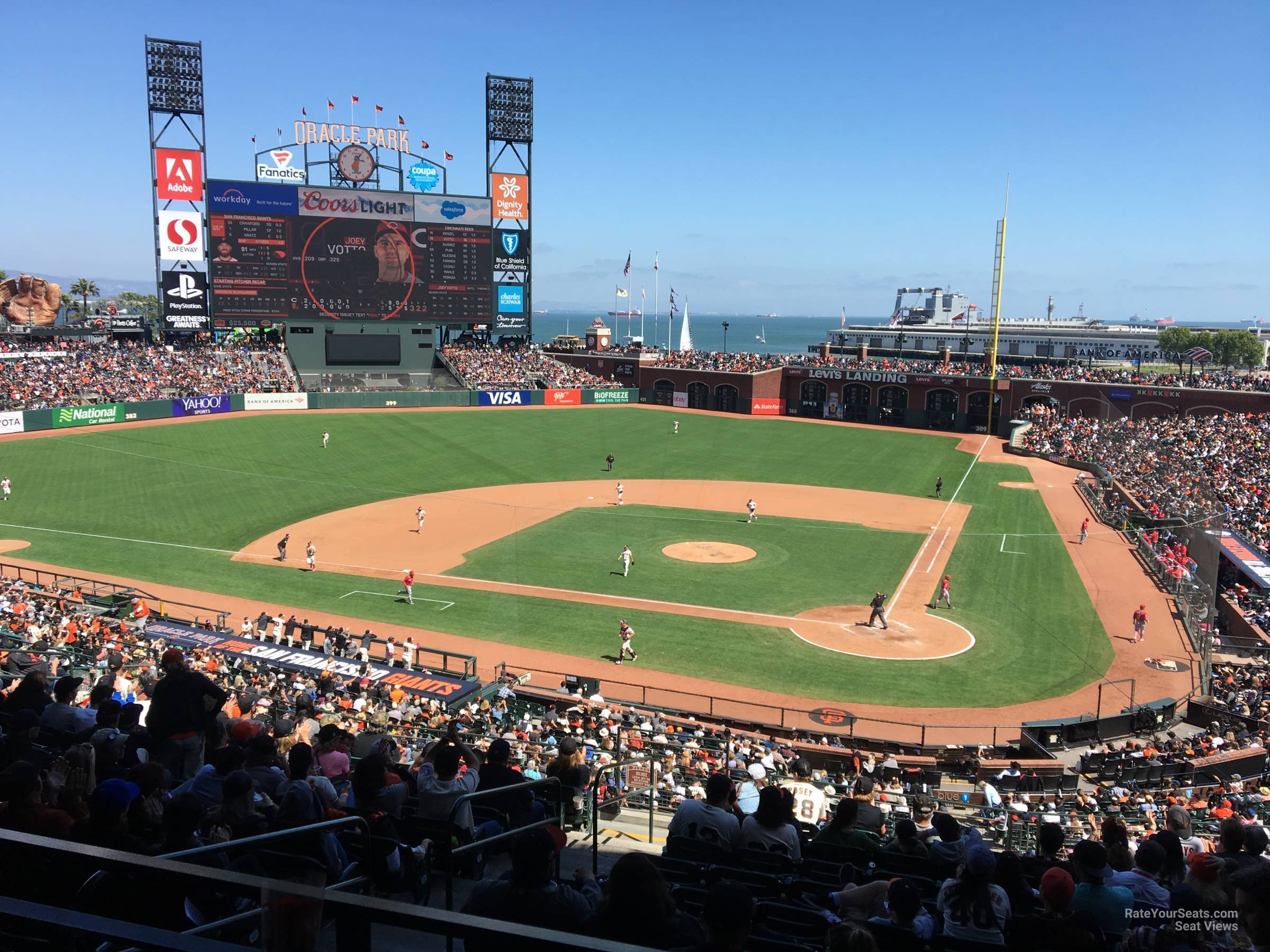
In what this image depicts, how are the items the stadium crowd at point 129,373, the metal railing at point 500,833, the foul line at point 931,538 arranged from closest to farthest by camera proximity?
the metal railing at point 500,833, the foul line at point 931,538, the stadium crowd at point 129,373

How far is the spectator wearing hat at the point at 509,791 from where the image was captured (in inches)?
291

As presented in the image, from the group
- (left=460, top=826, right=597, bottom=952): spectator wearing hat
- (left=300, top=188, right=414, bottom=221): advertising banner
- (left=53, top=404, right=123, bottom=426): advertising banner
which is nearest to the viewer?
(left=460, top=826, right=597, bottom=952): spectator wearing hat

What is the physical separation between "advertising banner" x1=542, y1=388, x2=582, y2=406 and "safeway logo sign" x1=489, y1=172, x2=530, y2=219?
15.4m

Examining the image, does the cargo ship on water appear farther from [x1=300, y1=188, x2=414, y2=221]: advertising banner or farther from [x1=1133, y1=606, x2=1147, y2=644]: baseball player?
[x1=1133, y1=606, x2=1147, y2=644]: baseball player

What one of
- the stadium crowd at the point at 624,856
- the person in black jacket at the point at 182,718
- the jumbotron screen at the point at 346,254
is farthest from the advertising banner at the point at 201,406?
the person in black jacket at the point at 182,718

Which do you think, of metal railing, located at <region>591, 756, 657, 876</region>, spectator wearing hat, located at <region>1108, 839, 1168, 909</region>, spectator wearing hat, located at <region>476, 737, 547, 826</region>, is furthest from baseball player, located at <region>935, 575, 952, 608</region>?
spectator wearing hat, located at <region>476, 737, 547, 826</region>

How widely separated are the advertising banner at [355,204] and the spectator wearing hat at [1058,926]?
7405 centimetres

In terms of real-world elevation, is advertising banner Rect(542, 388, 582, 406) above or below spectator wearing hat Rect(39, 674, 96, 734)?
below

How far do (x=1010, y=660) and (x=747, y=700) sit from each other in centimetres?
854

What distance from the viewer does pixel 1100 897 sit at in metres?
6.21

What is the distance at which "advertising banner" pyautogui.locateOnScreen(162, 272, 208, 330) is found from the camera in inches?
2702

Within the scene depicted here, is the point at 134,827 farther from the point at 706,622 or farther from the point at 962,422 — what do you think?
the point at 962,422

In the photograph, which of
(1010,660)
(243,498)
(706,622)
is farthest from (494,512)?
(1010,660)

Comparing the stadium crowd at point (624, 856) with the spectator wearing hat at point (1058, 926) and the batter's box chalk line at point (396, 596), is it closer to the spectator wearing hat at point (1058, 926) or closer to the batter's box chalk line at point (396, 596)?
the spectator wearing hat at point (1058, 926)
